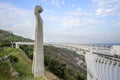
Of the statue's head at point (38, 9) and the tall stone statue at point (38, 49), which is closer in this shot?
the tall stone statue at point (38, 49)

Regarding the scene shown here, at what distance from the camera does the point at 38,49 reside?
13625 millimetres

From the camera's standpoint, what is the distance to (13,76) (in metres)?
13.8

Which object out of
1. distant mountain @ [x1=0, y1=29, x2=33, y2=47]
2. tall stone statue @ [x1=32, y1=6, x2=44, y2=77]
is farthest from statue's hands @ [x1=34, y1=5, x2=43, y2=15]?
distant mountain @ [x1=0, y1=29, x2=33, y2=47]

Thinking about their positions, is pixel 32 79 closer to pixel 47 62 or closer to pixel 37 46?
pixel 37 46

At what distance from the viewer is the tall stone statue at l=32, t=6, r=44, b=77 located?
13.4 metres

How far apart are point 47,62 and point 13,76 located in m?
8.71

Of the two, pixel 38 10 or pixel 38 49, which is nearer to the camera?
pixel 38 49

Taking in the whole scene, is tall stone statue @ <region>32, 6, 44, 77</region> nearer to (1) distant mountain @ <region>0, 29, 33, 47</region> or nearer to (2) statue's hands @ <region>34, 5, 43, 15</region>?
(2) statue's hands @ <region>34, 5, 43, 15</region>

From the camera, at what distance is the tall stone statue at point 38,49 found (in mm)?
13438

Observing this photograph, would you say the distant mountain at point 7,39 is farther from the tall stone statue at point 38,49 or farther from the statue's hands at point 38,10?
the statue's hands at point 38,10

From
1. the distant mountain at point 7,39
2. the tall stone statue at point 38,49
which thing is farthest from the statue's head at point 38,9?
the distant mountain at point 7,39

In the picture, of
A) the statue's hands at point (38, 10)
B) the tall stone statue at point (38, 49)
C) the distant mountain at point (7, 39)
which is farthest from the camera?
the distant mountain at point (7, 39)

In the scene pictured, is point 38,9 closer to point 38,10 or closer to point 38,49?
point 38,10

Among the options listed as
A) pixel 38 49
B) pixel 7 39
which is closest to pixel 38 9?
pixel 38 49
